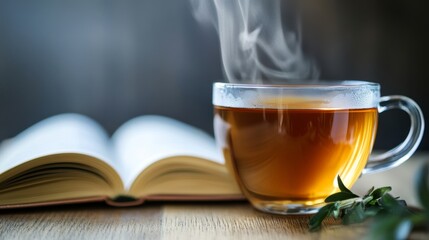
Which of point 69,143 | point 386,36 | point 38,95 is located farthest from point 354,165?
point 38,95

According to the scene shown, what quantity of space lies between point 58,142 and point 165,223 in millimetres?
229

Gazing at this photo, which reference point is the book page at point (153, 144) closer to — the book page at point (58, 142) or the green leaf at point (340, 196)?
the book page at point (58, 142)

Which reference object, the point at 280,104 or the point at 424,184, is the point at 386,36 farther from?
the point at 424,184

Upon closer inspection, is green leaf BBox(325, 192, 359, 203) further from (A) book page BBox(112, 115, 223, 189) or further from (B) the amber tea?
(A) book page BBox(112, 115, 223, 189)

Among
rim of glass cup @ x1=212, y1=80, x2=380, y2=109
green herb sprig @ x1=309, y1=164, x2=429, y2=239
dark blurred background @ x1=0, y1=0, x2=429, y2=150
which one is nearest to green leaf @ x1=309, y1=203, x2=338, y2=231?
green herb sprig @ x1=309, y1=164, x2=429, y2=239

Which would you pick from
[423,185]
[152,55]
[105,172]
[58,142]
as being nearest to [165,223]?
[105,172]

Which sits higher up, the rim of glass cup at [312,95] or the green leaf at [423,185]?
the rim of glass cup at [312,95]

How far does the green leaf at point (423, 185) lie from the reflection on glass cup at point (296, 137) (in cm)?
22

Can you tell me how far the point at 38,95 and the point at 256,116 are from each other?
72 cm

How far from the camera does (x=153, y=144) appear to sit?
3.19ft

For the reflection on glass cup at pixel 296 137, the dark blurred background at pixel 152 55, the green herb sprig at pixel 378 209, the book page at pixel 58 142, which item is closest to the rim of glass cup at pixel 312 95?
the reflection on glass cup at pixel 296 137

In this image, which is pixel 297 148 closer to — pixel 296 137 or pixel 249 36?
pixel 296 137

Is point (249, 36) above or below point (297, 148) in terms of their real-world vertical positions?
above

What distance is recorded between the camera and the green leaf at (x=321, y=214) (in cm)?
71
